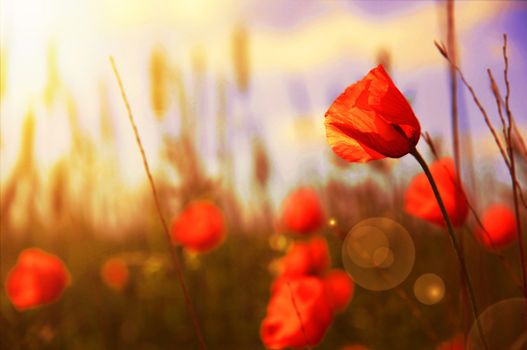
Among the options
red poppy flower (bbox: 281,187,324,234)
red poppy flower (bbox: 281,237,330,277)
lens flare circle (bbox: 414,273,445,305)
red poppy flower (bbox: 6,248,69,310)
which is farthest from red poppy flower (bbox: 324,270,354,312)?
red poppy flower (bbox: 6,248,69,310)

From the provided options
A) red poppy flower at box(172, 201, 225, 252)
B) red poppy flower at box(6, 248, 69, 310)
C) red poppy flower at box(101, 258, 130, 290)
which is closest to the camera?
red poppy flower at box(6, 248, 69, 310)

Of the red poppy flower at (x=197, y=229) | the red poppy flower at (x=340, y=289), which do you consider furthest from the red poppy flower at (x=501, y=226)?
the red poppy flower at (x=197, y=229)

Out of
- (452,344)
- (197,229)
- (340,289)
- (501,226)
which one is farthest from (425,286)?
(452,344)

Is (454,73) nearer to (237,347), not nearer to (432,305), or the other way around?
(237,347)

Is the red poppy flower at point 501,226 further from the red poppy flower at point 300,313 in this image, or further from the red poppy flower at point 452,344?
the red poppy flower at point 300,313

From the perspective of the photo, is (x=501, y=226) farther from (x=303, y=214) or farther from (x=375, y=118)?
(x=375, y=118)

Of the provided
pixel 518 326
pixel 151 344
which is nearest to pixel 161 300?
pixel 151 344

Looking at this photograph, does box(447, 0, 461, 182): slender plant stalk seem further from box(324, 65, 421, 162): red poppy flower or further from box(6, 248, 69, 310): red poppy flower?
box(6, 248, 69, 310): red poppy flower
